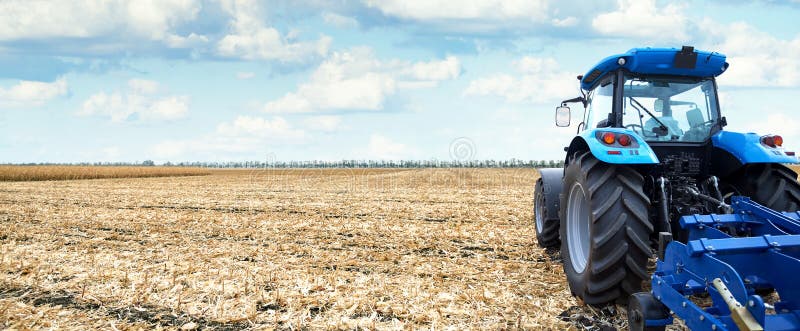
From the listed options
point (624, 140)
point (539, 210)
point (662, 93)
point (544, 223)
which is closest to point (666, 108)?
point (662, 93)

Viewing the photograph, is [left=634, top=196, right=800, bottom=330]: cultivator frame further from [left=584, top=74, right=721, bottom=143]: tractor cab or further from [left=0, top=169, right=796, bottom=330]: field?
[left=584, top=74, right=721, bottom=143]: tractor cab

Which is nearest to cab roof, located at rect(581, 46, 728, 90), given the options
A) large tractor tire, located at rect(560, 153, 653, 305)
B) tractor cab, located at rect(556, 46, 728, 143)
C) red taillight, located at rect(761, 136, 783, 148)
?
tractor cab, located at rect(556, 46, 728, 143)

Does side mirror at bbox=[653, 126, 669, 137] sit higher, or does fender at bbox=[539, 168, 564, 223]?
side mirror at bbox=[653, 126, 669, 137]

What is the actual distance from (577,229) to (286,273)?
305 cm

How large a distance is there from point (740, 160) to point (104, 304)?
19.4 ft

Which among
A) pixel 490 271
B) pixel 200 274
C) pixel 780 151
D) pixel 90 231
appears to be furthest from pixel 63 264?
pixel 780 151

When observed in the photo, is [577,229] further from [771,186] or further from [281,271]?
[281,271]

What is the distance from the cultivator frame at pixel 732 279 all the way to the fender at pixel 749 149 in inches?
53.0

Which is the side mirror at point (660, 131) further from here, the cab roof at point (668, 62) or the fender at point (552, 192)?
the fender at point (552, 192)

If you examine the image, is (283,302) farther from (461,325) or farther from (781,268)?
(781,268)

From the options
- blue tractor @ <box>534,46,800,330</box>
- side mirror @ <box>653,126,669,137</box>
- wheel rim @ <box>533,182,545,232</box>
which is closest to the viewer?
blue tractor @ <box>534,46,800,330</box>

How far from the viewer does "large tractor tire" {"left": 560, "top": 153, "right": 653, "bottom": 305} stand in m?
4.23

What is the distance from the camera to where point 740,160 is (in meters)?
5.17

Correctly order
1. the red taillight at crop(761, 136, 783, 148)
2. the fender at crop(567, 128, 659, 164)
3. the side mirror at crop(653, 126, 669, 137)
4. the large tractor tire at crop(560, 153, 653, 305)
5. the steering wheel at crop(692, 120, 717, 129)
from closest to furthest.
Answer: the large tractor tire at crop(560, 153, 653, 305)
the fender at crop(567, 128, 659, 164)
the red taillight at crop(761, 136, 783, 148)
the side mirror at crop(653, 126, 669, 137)
the steering wheel at crop(692, 120, 717, 129)
